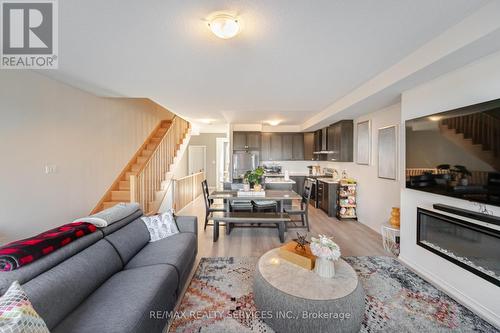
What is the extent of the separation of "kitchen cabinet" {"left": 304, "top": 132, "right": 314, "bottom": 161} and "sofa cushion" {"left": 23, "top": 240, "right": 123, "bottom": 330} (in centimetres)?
607

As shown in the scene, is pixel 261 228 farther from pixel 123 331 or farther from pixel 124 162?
pixel 124 162

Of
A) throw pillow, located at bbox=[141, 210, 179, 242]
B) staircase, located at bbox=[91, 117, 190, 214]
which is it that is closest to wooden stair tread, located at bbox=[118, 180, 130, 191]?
staircase, located at bbox=[91, 117, 190, 214]

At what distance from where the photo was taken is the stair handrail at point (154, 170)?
12.4ft

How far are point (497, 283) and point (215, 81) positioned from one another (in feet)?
12.2

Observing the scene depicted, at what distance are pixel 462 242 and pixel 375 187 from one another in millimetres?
2073

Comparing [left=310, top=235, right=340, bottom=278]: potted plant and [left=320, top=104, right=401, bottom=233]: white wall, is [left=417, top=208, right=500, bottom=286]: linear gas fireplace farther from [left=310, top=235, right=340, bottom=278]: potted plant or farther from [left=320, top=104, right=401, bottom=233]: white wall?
[left=310, top=235, right=340, bottom=278]: potted plant

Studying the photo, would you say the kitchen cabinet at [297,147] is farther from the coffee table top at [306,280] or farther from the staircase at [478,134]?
the coffee table top at [306,280]

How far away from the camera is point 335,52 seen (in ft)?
6.94

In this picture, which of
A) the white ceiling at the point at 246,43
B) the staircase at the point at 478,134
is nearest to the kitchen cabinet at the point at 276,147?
the white ceiling at the point at 246,43

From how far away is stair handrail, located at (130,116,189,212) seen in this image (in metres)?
3.78

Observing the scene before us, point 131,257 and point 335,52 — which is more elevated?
point 335,52

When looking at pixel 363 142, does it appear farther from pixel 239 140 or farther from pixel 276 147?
pixel 239 140

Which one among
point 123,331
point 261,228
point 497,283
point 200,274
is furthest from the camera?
point 261,228

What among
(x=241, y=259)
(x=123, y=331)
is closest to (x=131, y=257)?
(x=123, y=331)
